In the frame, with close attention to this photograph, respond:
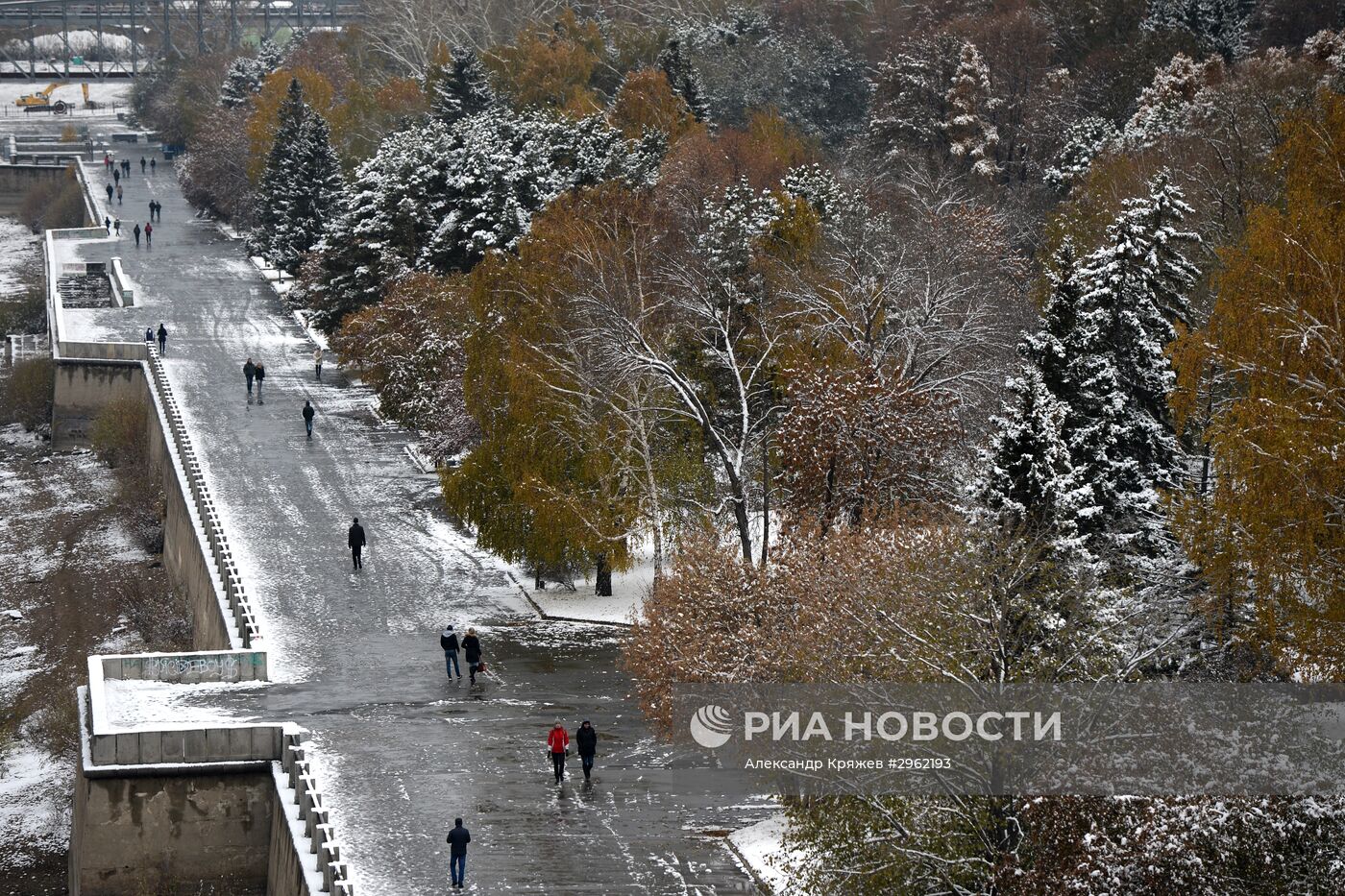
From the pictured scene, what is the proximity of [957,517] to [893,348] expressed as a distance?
1595 cm

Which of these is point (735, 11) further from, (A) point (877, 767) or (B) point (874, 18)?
(A) point (877, 767)

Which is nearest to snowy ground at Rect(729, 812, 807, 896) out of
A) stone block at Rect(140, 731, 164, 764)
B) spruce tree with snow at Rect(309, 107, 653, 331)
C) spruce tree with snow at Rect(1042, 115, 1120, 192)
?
stone block at Rect(140, 731, 164, 764)

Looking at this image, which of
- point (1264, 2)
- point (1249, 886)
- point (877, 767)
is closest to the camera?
point (1249, 886)

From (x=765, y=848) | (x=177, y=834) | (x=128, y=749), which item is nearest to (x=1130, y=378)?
(x=765, y=848)

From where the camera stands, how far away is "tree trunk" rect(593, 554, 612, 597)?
37875 mm

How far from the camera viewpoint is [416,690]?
106 ft

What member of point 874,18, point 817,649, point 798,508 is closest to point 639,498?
point 798,508

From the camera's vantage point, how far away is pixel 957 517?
25531 millimetres

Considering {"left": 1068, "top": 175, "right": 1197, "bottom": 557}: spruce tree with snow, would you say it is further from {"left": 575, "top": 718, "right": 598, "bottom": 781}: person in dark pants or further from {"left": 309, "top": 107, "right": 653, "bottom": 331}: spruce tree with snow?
{"left": 309, "top": 107, "right": 653, "bottom": 331}: spruce tree with snow

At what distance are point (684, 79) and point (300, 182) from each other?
15.1 metres

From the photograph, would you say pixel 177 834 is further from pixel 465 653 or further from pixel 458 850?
pixel 458 850

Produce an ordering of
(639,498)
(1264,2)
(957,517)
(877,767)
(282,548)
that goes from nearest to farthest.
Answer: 1. (877,767)
2. (957,517)
3. (639,498)
4. (282,548)
5. (1264,2)

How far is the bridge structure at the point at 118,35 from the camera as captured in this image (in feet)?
487

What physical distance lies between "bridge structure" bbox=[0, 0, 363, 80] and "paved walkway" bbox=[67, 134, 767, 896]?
328ft
